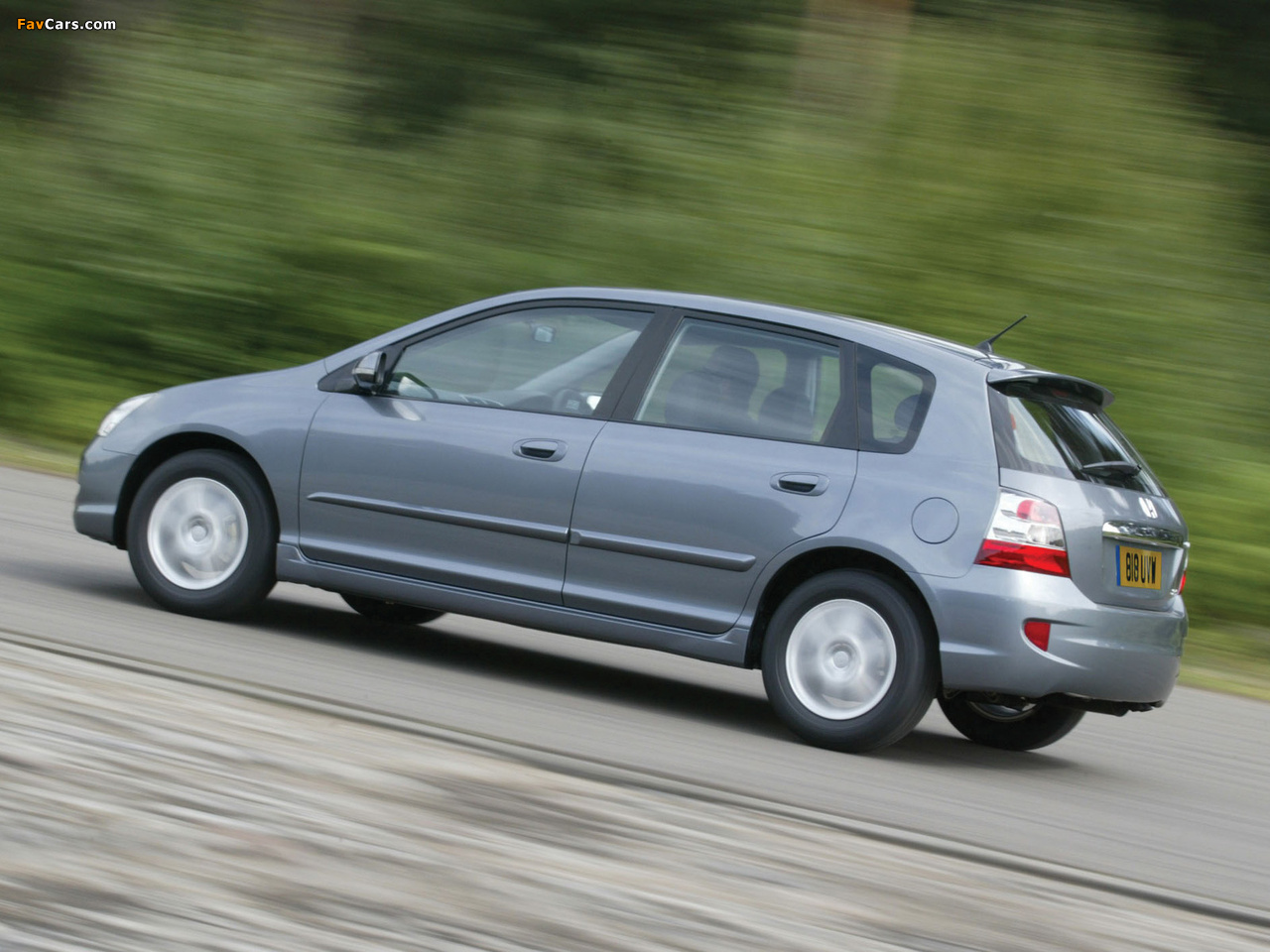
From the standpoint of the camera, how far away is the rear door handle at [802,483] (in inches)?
242

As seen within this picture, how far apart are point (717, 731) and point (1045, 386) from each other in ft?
6.14

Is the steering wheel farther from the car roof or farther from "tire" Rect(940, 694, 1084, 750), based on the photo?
"tire" Rect(940, 694, 1084, 750)

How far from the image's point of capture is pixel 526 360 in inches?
267

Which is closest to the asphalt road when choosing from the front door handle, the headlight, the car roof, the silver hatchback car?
the silver hatchback car

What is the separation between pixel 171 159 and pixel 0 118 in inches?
162

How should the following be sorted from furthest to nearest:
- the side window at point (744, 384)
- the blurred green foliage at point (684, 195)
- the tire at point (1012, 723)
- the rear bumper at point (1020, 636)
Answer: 1. the blurred green foliage at point (684, 195)
2. the tire at point (1012, 723)
3. the side window at point (744, 384)
4. the rear bumper at point (1020, 636)

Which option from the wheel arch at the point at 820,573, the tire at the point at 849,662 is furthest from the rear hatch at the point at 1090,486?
the tire at the point at 849,662

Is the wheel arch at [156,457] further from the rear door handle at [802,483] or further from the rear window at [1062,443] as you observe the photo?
the rear window at [1062,443]

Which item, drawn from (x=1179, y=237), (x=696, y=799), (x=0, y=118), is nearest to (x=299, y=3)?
(x=0, y=118)

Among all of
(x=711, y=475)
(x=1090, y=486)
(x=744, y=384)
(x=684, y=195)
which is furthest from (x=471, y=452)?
(x=684, y=195)

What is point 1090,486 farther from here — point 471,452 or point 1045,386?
point 471,452

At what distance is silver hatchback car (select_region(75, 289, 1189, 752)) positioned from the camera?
5.96 m

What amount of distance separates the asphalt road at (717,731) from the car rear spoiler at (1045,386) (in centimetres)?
149

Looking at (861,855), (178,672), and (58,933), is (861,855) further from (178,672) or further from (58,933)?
(178,672)
